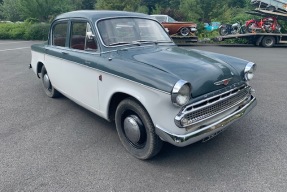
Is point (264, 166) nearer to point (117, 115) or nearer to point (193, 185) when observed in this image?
point (193, 185)

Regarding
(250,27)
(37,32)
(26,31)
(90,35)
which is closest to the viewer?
(90,35)

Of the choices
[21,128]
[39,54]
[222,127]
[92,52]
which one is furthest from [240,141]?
[39,54]

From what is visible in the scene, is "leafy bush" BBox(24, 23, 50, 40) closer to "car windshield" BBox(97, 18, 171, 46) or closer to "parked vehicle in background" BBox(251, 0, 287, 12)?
"parked vehicle in background" BBox(251, 0, 287, 12)

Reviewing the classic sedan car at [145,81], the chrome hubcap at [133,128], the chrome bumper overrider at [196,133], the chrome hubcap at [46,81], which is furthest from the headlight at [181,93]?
the chrome hubcap at [46,81]

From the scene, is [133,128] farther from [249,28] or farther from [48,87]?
[249,28]

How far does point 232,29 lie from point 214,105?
46.2 feet

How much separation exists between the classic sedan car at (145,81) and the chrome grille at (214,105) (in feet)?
0.03

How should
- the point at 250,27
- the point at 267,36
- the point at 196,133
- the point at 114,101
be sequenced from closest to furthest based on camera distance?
the point at 196,133, the point at 114,101, the point at 267,36, the point at 250,27

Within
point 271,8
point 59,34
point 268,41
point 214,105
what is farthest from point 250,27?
point 214,105

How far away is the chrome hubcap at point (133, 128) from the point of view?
2.88m

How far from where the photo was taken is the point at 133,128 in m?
2.93

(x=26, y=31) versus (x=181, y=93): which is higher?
(x=26, y=31)

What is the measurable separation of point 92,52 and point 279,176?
9.44 feet

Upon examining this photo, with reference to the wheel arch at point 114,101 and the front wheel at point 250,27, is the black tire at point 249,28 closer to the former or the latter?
the front wheel at point 250,27
